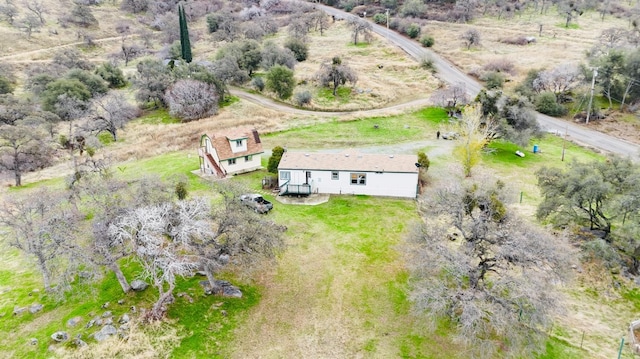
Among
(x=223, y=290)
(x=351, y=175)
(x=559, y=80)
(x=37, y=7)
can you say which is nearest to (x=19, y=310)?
(x=223, y=290)

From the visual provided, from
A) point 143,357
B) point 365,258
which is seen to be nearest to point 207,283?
point 143,357

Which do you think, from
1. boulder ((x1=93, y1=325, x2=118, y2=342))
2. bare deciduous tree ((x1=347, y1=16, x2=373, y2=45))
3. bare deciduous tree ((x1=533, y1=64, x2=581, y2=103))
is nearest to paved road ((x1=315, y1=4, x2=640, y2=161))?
bare deciduous tree ((x1=347, y1=16, x2=373, y2=45))

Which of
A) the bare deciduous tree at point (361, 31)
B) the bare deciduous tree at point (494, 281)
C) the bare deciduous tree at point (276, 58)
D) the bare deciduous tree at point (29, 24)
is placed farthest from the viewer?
the bare deciduous tree at point (361, 31)

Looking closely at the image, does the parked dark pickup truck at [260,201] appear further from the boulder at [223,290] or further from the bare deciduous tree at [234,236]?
the bare deciduous tree at [234,236]

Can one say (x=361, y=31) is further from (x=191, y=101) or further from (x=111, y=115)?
(x=111, y=115)

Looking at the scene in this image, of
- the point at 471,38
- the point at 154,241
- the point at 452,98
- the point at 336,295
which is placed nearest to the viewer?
the point at 154,241

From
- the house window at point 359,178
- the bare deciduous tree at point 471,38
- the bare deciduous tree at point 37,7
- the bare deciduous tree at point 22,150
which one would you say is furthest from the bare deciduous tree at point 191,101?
the bare deciduous tree at point 37,7
